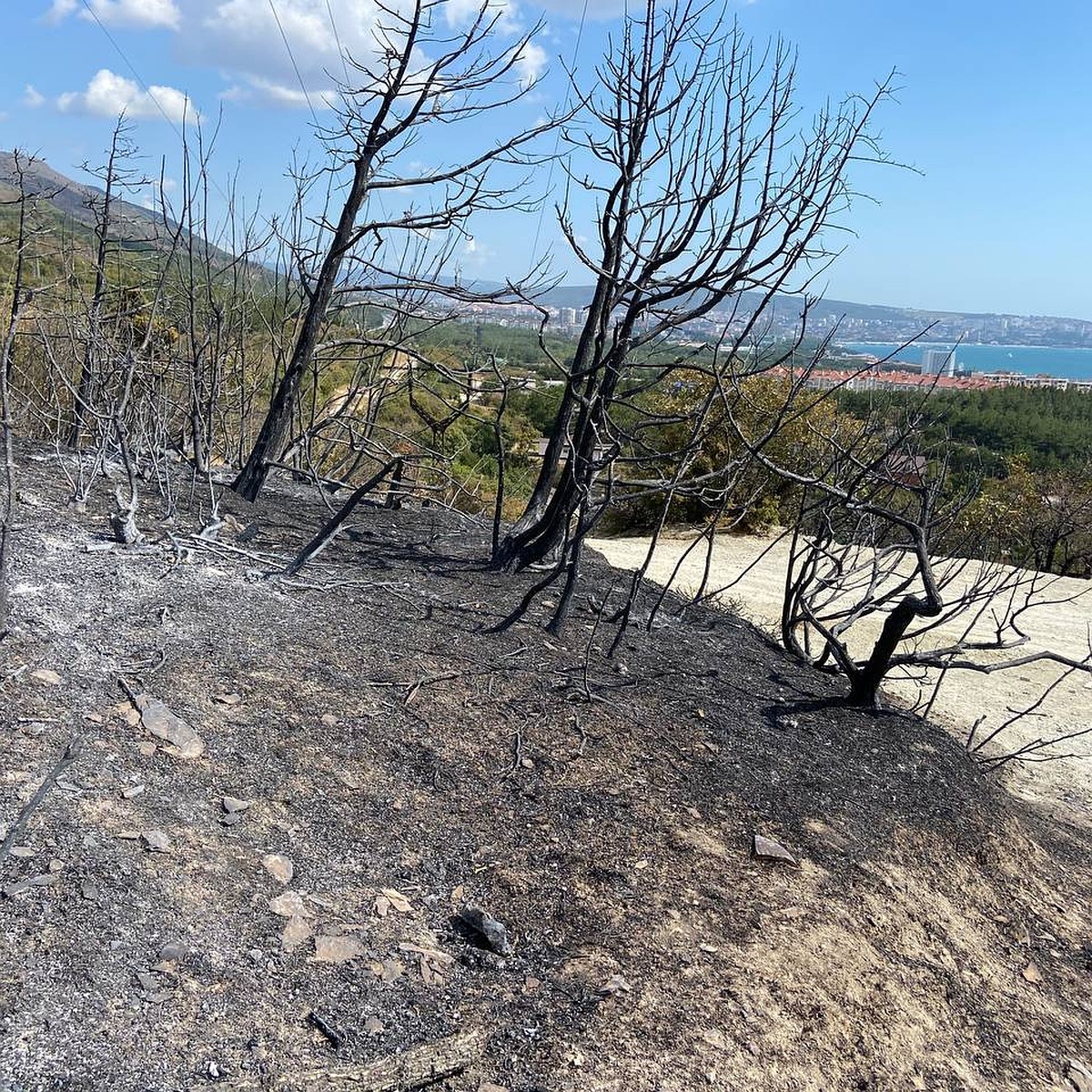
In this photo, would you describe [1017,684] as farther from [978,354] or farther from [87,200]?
[978,354]

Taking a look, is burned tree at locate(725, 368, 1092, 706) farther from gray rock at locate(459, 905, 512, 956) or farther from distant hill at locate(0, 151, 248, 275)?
distant hill at locate(0, 151, 248, 275)

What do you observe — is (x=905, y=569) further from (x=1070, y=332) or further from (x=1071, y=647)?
(x=1070, y=332)

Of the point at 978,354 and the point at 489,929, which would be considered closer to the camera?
the point at 489,929

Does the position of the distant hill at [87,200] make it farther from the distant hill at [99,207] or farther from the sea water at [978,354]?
the sea water at [978,354]

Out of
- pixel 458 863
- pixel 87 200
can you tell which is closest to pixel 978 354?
pixel 87 200

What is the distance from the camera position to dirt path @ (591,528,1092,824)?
634 centimetres

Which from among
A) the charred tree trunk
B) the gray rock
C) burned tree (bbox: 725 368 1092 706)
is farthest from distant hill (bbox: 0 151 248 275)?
the gray rock

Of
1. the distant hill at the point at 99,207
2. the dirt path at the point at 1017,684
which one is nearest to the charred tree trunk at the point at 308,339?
the distant hill at the point at 99,207

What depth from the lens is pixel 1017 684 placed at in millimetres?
8633

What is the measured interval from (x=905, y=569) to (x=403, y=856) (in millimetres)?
12189

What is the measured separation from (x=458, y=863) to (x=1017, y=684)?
22.8 feet

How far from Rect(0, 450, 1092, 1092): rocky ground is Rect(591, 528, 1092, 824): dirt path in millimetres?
1234

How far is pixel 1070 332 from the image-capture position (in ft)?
108

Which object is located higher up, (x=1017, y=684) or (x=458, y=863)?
(x=458, y=863)
